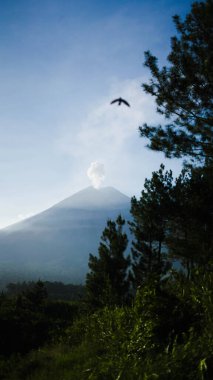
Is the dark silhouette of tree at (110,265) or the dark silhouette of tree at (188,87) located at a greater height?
the dark silhouette of tree at (188,87)

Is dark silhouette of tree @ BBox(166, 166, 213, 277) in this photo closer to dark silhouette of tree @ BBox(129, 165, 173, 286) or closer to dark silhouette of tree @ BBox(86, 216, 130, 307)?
dark silhouette of tree @ BBox(129, 165, 173, 286)

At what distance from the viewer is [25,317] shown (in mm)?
13461

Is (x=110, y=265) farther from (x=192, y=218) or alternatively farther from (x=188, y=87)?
(x=188, y=87)

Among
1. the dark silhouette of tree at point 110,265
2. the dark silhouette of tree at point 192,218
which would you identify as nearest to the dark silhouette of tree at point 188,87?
the dark silhouette of tree at point 192,218

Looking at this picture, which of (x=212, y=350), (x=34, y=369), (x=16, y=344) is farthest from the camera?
(x=16, y=344)

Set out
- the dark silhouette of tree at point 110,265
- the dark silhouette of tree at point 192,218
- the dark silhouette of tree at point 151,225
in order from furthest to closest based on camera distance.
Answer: the dark silhouette of tree at point 110,265 < the dark silhouette of tree at point 151,225 < the dark silhouette of tree at point 192,218

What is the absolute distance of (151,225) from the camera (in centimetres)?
2281

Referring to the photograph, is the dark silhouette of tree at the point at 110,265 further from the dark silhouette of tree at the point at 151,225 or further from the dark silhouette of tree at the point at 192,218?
the dark silhouette of tree at the point at 192,218

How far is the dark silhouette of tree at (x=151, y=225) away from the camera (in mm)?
20656

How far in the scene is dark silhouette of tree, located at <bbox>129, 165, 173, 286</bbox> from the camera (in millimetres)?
20656

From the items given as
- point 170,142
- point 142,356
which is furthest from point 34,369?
point 170,142

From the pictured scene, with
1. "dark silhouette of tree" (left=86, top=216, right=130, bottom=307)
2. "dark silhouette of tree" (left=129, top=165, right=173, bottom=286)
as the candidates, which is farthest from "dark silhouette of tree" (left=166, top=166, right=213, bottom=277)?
"dark silhouette of tree" (left=86, top=216, right=130, bottom=307)

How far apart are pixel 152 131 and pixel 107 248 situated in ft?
53.2

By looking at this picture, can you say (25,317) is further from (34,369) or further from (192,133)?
(192,133)
